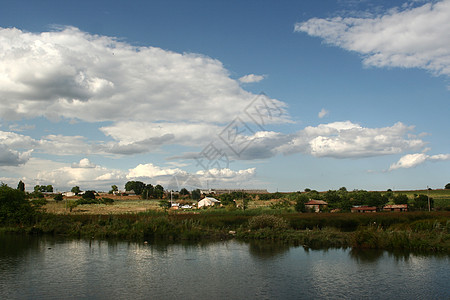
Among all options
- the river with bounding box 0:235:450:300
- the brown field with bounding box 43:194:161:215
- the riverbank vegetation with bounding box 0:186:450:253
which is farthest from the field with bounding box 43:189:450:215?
the river with bounding box 0:235:450:300

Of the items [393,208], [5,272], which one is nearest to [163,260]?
[5,272]

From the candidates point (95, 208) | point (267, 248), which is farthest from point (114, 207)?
point (267, 248)

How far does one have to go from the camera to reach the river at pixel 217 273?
14156 millimetres

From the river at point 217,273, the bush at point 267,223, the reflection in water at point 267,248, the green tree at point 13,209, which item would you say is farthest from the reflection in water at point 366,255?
the green tree at point 13,209

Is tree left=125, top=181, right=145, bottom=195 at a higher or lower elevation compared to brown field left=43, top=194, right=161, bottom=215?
higher

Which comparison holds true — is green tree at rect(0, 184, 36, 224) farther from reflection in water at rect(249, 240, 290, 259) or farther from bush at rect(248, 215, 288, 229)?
reflection in water at rect(249, 240, 290, 259)

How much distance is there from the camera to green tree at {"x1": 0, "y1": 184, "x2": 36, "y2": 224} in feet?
124

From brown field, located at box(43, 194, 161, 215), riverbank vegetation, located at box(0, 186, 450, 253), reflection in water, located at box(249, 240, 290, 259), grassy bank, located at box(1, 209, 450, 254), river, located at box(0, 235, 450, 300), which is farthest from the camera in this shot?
brown field, located at box(43, 194, 161, 215)

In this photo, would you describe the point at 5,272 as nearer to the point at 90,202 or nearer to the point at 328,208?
the point at 328,208

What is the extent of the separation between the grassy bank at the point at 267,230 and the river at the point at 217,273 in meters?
2.34

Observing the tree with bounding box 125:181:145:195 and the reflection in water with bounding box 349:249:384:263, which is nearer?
the reflection in water with bounding box 349:249:384:263

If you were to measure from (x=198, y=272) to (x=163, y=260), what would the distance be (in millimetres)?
4071

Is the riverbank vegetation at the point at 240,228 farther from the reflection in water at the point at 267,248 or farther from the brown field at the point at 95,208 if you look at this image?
the brown field at the point at 95,208

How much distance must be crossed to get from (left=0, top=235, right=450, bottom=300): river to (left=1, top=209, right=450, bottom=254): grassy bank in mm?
2342
